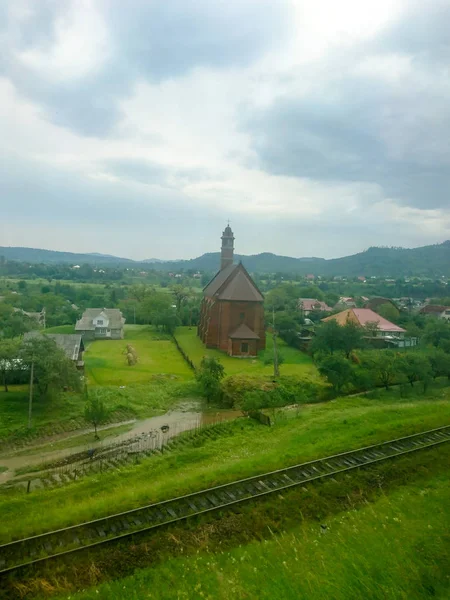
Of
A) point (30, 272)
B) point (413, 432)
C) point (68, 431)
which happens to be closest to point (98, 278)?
point (30, 272)

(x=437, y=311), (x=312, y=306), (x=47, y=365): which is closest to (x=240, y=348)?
(x=47, y=365)

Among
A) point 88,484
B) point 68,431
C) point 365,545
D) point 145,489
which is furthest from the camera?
point 68,431

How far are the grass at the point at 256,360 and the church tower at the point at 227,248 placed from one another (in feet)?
35.7

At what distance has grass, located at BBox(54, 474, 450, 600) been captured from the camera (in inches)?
318

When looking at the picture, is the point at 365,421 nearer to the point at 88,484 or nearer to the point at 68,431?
Result: the point at 88,484

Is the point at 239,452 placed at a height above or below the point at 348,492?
below

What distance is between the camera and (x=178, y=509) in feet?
37.4

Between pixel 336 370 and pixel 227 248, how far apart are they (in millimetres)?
29768

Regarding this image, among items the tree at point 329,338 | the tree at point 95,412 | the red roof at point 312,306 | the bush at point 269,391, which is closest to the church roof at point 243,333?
the tree at point 329,338

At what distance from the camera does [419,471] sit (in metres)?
13.6

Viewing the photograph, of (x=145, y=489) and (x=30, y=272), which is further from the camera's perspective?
(x=30, y=272)

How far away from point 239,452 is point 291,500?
6.36 meters

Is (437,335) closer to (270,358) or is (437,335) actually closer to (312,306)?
(270,358)

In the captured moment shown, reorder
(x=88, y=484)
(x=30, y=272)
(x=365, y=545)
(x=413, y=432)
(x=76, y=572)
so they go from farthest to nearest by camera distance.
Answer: (x=30, y=272) → (x=413, y=432) → (x=88, y=484) → (x=365, y=545) → (x=76, y=572)
